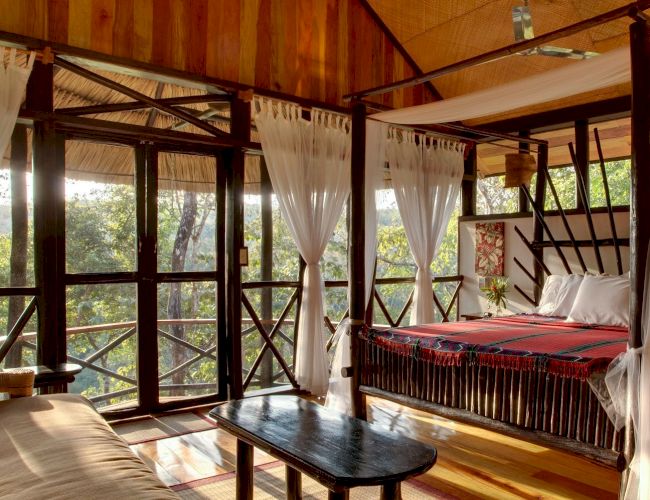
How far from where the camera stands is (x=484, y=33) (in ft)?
15.9

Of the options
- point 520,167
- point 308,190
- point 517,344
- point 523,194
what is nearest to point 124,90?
point 308,190

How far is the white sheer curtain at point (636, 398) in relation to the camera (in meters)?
2.13

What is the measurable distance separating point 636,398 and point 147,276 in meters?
3.01

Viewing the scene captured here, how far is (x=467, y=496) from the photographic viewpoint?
2.71 meters

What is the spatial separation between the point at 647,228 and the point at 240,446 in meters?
1.96

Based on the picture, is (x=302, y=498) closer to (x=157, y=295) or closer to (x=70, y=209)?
(x=157, y=295)

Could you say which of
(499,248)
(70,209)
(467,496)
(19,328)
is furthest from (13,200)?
(499,248)

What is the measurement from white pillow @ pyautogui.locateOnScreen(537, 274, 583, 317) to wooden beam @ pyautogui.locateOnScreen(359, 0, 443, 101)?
219 centimetres

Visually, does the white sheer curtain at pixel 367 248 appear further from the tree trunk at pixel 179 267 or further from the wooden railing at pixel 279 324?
the tree trunk at pixel 179 267

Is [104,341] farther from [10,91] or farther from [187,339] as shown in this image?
[10,91]

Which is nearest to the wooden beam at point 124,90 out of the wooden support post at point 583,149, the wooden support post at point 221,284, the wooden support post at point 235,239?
the wooden support post at point 235,239

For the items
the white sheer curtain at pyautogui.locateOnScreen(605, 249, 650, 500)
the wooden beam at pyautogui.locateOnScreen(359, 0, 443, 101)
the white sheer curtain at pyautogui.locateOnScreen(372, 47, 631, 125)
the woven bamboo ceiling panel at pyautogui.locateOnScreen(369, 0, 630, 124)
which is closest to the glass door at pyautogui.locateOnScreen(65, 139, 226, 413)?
the white sheer curtain at pyautogui.locateOnScreen(372, 47, 631, 125)

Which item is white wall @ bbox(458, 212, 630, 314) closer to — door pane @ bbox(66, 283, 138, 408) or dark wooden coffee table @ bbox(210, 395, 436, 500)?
dark wooden coffee table @ bbox(210, 395, 436, 500)

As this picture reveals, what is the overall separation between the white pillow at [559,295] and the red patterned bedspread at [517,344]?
24 centimetres
